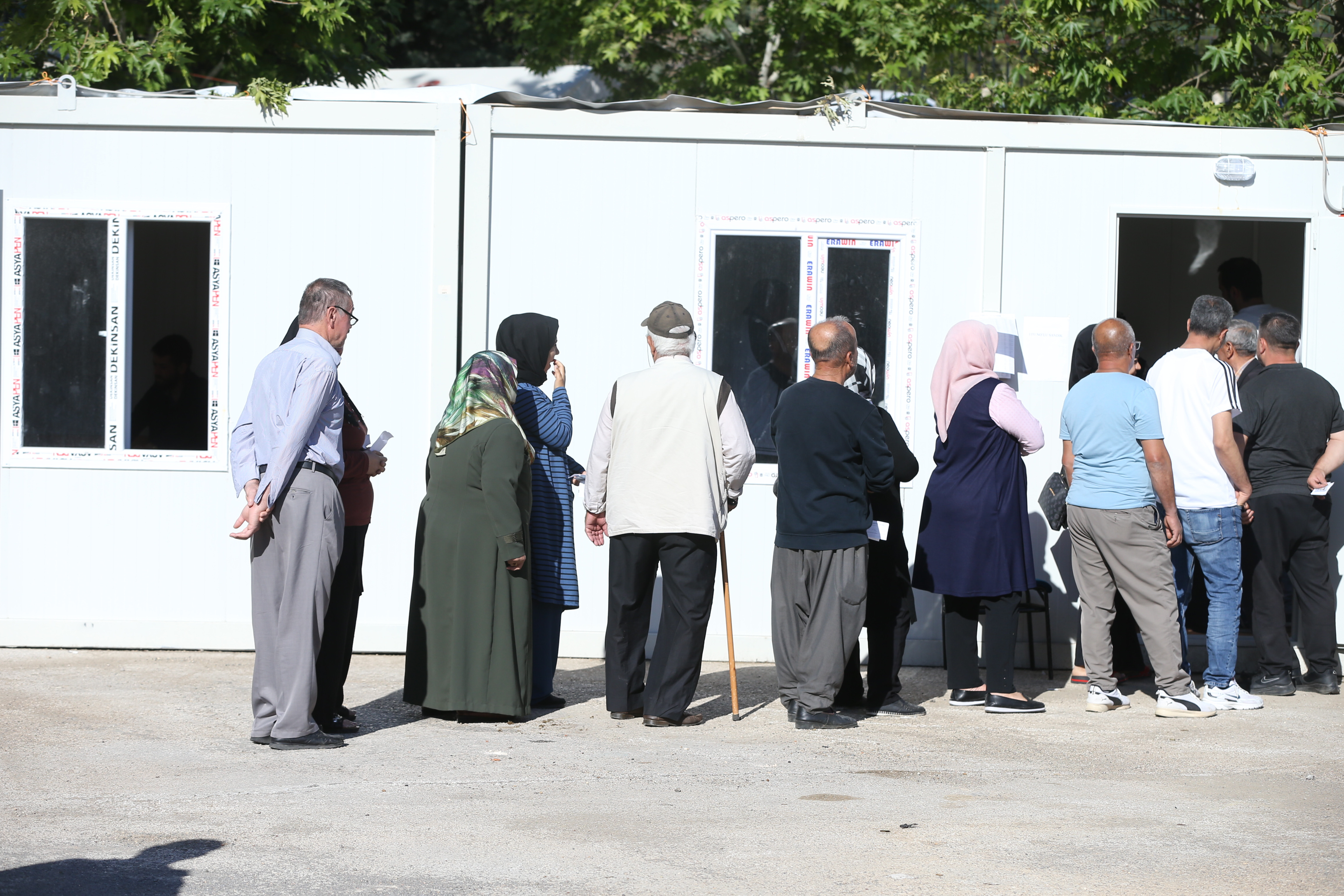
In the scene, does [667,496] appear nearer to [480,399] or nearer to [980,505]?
[480,399]

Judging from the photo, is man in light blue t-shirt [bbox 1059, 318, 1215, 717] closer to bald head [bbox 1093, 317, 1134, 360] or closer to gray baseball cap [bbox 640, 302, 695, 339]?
bald head [bbox 1093, 317, 1134, 360]

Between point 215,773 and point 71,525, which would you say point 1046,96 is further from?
point 215,773

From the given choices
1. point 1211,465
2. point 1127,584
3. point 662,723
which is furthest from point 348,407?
point 1211,465

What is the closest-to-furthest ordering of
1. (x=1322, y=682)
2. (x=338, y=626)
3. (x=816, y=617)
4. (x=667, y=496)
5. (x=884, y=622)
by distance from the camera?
(x=338, y=626) < (x=667, y=496) < (x=816, y=617) < (x=884, y=622) < (x=1322, y=682)

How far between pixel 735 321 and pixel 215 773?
3.99 metres

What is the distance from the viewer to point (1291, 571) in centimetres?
788

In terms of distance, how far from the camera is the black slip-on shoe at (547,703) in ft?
23.3

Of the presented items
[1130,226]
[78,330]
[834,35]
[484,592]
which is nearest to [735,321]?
[484,592]

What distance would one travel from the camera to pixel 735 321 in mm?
8391

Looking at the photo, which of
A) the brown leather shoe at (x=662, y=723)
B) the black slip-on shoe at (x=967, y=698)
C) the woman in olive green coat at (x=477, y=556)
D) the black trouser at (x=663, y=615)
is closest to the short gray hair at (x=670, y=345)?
the woman in olive green coat at (x=477, y=556)

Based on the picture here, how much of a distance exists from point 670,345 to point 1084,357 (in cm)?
244

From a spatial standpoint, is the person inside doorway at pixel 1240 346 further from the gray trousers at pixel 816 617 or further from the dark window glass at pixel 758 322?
the gray trousers at pixel 816 617

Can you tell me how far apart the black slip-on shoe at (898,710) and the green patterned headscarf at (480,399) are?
216cm

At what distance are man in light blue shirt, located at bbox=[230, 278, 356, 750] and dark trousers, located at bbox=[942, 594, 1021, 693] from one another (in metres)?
2.98
